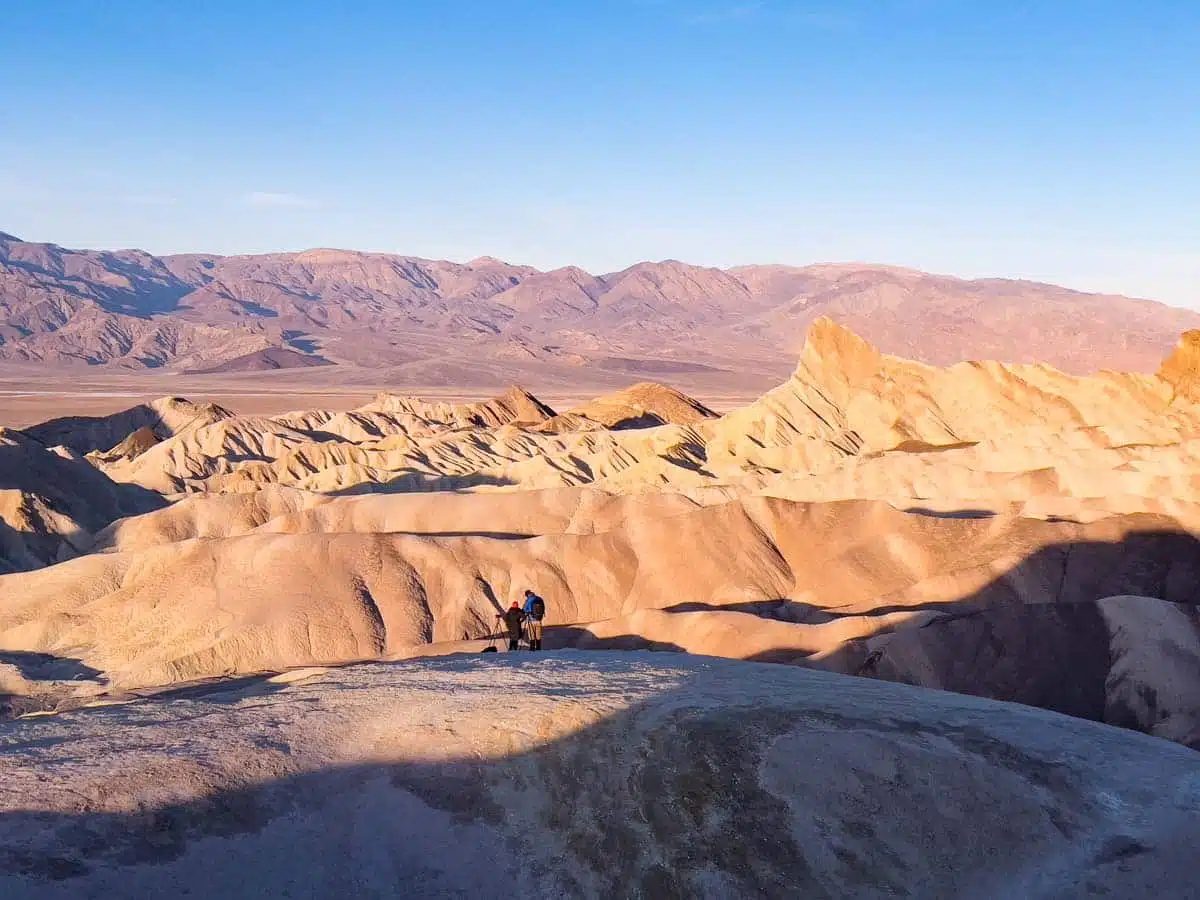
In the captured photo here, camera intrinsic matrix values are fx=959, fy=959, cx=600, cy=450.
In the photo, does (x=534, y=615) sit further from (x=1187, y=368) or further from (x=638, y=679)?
(x=1187, y=368)

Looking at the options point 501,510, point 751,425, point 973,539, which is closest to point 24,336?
point 751,425

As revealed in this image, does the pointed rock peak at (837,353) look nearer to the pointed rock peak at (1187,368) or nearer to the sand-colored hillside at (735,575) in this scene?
the pointed rock peak at (1187,368)

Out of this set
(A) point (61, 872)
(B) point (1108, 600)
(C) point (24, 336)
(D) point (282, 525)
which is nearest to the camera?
(A) point (61, 872)

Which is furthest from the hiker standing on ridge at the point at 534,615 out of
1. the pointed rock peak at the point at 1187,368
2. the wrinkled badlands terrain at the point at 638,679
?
the pointed rock peak at the point at 1187,368

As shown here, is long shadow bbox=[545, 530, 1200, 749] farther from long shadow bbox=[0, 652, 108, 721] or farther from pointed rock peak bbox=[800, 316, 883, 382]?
pointed rock peak bbox=[800, 316, 883, 382]

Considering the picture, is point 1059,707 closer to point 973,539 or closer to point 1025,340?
point 973,539

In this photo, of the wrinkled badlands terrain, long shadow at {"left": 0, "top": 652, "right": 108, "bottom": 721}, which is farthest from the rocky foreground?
long shadow at {"left": 0, "top": 652, "right": 108, "bottom": 721}
